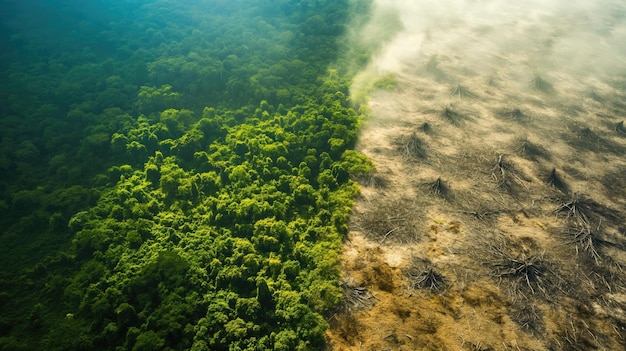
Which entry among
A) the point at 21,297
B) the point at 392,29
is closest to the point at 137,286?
the point at 21,297

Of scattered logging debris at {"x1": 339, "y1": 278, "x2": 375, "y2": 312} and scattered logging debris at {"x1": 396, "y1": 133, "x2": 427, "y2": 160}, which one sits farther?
scattered logging debris at {"x1": 396, "y1": 133, "x2": 427, "y2": 160}

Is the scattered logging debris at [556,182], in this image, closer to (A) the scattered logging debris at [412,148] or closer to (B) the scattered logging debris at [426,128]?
(A) the scattered logging debris at [412,148]

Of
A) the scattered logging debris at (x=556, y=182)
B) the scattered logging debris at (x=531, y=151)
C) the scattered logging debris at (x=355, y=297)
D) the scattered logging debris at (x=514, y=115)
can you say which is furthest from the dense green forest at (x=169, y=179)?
the scattered logging debris at (x=514, y=115)

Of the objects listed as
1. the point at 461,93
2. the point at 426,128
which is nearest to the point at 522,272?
the point at 426,128

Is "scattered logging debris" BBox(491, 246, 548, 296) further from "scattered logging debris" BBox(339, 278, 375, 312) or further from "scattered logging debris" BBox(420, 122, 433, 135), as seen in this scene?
"scattered logging debris" BBox(420, 122, 433, 135)

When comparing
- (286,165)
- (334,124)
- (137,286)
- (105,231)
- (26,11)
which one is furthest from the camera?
(26,11)

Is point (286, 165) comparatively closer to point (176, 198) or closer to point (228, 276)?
point (176, 198)

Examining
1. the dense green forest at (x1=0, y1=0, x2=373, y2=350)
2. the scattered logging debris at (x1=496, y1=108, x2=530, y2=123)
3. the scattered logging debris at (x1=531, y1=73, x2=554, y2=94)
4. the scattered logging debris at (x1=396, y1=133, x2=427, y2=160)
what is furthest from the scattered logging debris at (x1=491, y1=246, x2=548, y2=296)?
the scattered logging debris at (x1=531, y1=73, x2=554, y2=94)
